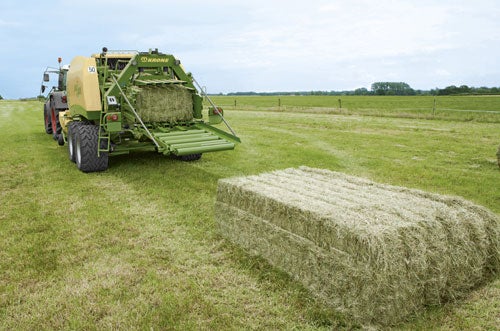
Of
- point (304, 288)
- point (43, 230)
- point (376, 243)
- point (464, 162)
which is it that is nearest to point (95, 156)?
point (43, 230)

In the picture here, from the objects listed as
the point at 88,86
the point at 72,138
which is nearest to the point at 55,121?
the point at 72,138

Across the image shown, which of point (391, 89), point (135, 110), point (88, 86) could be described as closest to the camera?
point (135, 110)

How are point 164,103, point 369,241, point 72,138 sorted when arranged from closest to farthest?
point 369,241
point 164,103
point 72,138

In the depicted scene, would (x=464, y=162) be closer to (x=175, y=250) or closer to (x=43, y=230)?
(x=175, y=250)

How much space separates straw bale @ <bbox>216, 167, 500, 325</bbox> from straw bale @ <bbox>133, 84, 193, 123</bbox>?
4.37 m

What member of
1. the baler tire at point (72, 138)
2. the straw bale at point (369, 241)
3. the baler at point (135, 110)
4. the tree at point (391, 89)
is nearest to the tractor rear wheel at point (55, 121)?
the baler tire at point (72, 138)

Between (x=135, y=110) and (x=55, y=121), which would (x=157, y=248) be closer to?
(x=135, y=110)

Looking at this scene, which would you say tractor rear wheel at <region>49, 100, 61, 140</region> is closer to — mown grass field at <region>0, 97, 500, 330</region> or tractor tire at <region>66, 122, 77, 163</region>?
mown grass field at <region>0, 97, 500, 330</region>

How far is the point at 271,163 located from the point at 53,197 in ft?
16.2

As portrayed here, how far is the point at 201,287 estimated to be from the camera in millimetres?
4035

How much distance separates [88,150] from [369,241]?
7.09 metres

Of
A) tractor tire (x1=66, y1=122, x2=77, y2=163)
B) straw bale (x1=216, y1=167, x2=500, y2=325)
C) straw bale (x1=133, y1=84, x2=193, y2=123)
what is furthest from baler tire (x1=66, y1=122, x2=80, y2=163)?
straw bale (x1=216, y1=167, x2=500, y2=325)

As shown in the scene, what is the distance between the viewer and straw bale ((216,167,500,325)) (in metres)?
3.42

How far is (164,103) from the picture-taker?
8.89m
